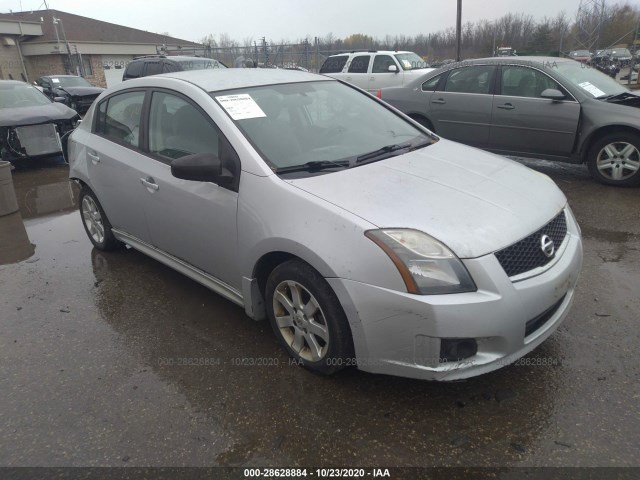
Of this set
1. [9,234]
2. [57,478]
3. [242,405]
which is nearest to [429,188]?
[242,405]

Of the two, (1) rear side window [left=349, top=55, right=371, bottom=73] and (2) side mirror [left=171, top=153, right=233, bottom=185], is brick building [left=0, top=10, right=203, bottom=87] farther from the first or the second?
(2) side mirror [left=171, top=153, right=233, bottom=185]

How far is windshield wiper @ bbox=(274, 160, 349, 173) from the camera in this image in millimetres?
2801

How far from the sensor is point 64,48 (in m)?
33.9

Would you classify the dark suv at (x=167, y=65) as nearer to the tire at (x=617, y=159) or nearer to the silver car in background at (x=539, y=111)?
the silver car in background at (x=539, y=111)

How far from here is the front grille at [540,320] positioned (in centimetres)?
235

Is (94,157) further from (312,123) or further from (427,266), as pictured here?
(427,266)

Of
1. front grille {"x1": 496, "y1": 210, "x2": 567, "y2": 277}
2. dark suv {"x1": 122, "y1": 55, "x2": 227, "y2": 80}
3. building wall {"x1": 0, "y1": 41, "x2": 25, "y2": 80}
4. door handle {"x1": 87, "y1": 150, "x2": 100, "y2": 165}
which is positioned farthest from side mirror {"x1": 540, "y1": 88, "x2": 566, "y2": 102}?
building wall {"x1": 0, "y1": 41, "x2": 25, "y2": 80}

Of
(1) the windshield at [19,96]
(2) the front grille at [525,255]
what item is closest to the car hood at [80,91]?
(1) the windshield at [19,96]

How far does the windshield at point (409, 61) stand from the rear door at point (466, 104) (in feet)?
23.3

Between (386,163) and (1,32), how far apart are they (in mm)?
40664

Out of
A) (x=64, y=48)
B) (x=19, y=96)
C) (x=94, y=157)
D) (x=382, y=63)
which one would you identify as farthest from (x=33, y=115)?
(x=64, y=48)

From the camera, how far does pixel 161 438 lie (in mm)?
2379

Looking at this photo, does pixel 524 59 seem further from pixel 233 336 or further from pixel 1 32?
pixel 1 32

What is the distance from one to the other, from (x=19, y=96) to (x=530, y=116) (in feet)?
29.3
